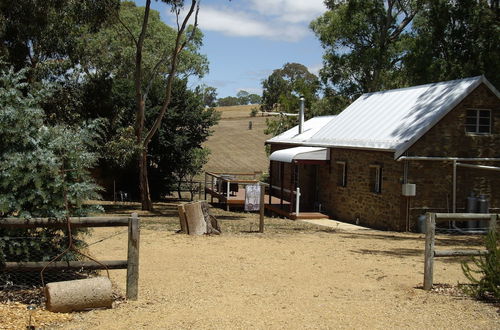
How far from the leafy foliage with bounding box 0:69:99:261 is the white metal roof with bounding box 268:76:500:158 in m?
12.9

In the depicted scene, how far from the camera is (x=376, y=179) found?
20.6m

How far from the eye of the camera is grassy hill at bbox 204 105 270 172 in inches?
2055

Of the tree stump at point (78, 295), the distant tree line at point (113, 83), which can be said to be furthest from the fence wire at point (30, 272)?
the distant tree line at point (113, 83)

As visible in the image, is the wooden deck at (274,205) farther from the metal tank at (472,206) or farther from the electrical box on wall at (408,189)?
the metal tank at (472,206)

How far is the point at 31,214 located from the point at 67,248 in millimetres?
660

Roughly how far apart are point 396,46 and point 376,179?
19017 mm

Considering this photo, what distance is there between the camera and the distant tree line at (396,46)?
90.6 feet

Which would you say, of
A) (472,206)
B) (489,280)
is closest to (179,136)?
(472,206)

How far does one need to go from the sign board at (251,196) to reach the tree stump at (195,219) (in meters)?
9.42

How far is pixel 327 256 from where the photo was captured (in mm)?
11672

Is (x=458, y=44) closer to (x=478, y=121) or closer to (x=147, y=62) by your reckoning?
(x=478, y=121)

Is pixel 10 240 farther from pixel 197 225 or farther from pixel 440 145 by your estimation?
pixel 440 145

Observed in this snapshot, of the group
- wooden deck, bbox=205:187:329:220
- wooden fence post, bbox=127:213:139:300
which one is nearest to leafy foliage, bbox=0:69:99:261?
wooden fence post, bbox=127:213:139:300

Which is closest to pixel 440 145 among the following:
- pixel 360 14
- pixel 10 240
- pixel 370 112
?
pixel 370 112
